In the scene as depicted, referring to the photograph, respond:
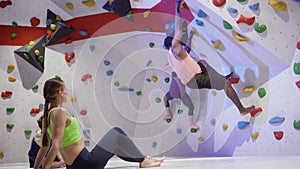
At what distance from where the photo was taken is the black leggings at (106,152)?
9.61ft

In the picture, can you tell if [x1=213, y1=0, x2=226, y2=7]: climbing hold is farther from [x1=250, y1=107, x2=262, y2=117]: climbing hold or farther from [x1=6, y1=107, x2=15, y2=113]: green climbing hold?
[x1=6, y1=107, x2=15, y2=113]: green climbing hold

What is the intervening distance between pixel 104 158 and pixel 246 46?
2127mm

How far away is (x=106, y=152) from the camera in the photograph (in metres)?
3.05

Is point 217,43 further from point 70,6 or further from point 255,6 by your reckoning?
point 70,6

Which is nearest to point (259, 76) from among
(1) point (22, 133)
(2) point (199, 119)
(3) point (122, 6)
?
(2) point (199, 119)

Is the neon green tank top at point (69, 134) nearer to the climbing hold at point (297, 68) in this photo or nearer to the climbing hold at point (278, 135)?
the climbing hold at point (278, 135)

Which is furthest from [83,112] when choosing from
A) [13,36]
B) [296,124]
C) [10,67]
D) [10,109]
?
[296,124]

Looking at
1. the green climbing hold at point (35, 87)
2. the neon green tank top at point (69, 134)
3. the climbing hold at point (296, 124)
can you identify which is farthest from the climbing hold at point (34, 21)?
the climbing hold at point (296, 124)

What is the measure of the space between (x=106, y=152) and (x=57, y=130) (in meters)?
0.41

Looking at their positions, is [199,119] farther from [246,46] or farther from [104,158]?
[104,158]

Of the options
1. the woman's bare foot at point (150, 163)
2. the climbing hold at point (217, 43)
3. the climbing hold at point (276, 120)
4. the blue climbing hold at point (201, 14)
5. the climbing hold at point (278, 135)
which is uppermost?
the blue climbing hold at point (201, 14)

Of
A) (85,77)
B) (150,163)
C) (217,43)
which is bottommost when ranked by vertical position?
(150,163)

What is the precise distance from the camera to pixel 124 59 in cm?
493

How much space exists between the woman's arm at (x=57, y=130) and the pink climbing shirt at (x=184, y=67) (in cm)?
174
